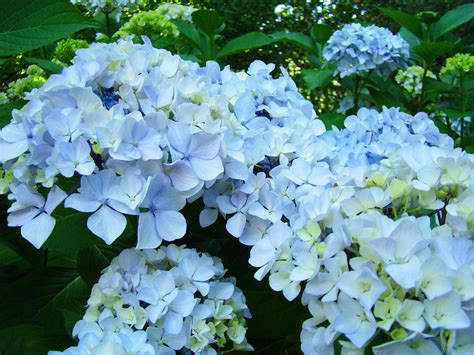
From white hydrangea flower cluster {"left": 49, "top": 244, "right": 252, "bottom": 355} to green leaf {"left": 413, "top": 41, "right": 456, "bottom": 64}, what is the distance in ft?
3.83

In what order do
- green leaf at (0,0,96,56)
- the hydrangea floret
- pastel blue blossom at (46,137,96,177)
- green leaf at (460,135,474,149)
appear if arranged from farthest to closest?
the hydrangea floret, green leaf at (460,135,474,149), green leaf at (0,0,96,56), pastel blue blossom at (46,137,96,177)

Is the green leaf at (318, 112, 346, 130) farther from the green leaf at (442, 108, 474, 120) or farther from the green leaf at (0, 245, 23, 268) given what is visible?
the green leaf at (0, 245, 23, 268)

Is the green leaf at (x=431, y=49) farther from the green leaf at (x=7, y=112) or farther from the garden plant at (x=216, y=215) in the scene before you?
the green leaf at (x=7, y=112)

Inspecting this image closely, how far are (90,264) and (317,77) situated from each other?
1.21 metres

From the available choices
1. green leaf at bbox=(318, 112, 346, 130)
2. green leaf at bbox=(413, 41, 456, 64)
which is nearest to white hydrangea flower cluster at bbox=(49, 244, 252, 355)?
green leaf at bbox=(318, 112, 346, 130)

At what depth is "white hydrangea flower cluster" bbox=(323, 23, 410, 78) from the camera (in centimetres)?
169

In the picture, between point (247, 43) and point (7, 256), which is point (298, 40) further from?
point (7, 256)

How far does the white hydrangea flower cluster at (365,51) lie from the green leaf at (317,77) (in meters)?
0.08

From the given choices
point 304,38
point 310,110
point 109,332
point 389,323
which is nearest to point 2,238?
point 109,332

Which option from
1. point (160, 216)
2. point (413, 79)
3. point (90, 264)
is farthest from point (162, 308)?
point (413, 79)

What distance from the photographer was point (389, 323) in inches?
20.9

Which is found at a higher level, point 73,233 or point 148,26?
point 73,233

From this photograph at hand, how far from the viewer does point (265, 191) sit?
0.74 meters

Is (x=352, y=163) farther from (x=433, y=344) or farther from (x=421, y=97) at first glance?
(x=421, y=97)
